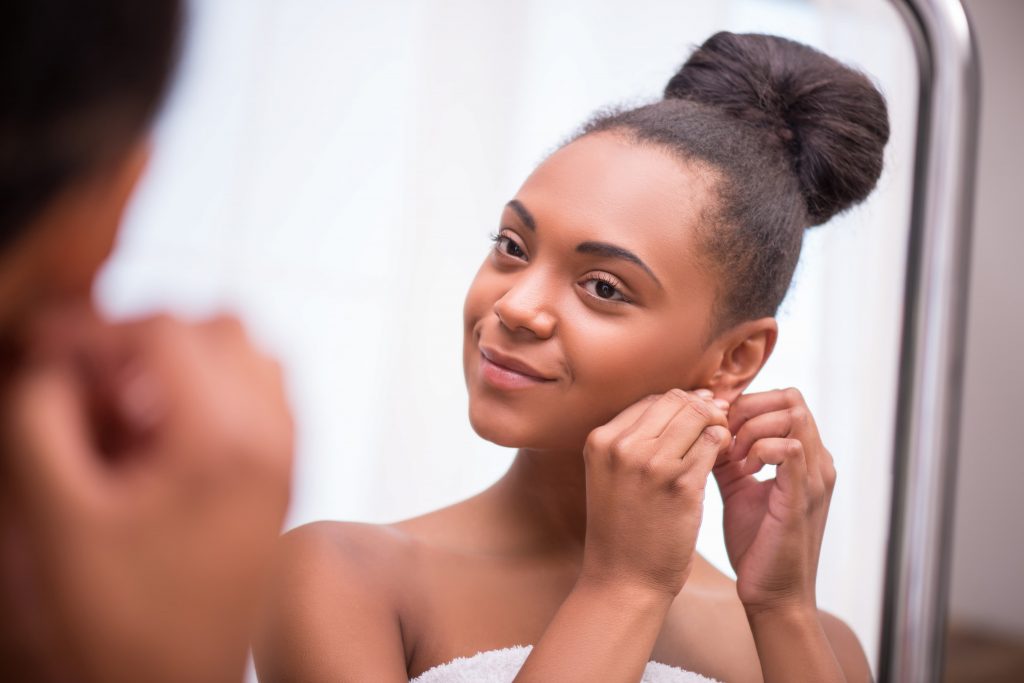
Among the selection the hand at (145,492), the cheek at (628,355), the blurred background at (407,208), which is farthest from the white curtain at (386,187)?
the hand at (145,492)

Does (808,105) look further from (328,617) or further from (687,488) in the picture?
(328,617)

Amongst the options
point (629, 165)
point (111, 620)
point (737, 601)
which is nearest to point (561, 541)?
point (737, 601)

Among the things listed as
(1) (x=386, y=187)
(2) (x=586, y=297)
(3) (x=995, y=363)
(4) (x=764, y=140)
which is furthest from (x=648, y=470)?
(3) (x=995, y=363)

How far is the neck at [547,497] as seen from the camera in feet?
2.55

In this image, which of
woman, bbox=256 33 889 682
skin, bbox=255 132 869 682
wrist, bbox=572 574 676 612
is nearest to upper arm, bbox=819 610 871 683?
woman, bbox=256 33 889 682

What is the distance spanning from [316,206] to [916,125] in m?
0.67

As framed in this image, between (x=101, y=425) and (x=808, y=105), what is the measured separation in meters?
0.67

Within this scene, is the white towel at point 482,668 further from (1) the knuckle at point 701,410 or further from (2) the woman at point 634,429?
(1) the knuckle at point 701,410

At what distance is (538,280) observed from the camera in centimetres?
67

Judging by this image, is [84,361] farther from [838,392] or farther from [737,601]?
[838,392]

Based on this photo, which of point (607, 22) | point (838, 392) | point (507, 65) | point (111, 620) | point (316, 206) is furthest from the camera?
point (838, 392)

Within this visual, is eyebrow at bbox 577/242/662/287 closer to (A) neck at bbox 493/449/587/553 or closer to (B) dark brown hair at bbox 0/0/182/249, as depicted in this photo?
(A) neck at bbox 493/449/587/553

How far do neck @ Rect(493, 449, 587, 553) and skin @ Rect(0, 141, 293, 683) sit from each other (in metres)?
0.47

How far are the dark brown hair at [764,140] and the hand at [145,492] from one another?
18.9 inches
